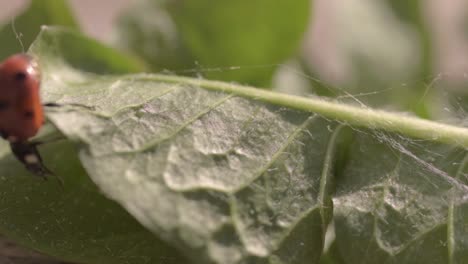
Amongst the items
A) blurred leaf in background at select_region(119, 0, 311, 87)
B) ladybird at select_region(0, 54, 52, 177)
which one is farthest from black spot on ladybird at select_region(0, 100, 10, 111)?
Answer: blurred leaf in background at select_region(119, 0, 311, 87)

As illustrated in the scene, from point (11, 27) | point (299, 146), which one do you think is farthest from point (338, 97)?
point (11, 27)

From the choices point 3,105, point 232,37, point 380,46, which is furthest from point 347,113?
point 380,46

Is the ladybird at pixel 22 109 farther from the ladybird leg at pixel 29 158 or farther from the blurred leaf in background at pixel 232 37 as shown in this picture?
the blurred leaf in background at pixel 232 37

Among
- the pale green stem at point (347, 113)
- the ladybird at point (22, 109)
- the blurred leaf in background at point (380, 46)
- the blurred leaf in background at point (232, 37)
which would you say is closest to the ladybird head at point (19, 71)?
the ladybird at point (22, 109)

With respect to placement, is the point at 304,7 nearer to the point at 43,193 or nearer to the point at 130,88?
the point at 130,88

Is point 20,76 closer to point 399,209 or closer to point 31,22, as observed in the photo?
point 31,22
